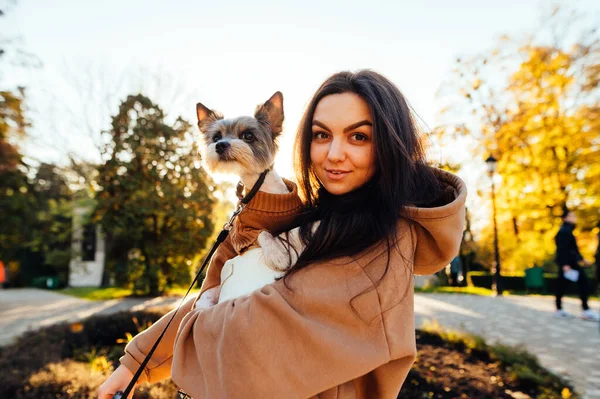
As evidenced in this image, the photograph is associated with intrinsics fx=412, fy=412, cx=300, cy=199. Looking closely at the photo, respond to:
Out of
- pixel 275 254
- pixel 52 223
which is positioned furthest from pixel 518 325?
pixel 52 223

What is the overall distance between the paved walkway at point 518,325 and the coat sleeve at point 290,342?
4.83 meters

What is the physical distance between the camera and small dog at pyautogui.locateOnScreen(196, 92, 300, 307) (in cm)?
165

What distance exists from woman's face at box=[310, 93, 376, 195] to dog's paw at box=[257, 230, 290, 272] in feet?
1.07

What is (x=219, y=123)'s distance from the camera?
246cm

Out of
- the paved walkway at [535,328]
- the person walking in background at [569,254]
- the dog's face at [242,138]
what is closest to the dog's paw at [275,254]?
the dog's face at [242,138]

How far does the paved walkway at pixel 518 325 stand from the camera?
232 inches

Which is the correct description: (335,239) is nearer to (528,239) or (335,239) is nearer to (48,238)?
(528,239)

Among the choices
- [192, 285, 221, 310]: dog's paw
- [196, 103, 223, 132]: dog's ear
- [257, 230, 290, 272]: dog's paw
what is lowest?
[192, 285, 221, 310]: dog's paw

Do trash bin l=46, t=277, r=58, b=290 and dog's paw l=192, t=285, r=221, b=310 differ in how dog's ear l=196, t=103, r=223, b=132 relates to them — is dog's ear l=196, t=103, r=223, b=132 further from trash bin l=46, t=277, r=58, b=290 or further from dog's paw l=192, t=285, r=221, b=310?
trash bin l=46, t=277, r=58, b=290

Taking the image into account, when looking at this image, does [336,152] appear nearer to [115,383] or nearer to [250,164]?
[250,164]

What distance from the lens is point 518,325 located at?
8883mm

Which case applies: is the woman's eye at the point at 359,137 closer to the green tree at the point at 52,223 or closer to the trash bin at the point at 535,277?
the trash bin at the point at 535,277

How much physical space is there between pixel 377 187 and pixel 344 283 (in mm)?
511

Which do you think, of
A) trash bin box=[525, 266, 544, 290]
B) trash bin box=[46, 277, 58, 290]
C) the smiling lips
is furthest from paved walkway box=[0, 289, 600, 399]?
trash bin box=[46, 277, 58, 290]
